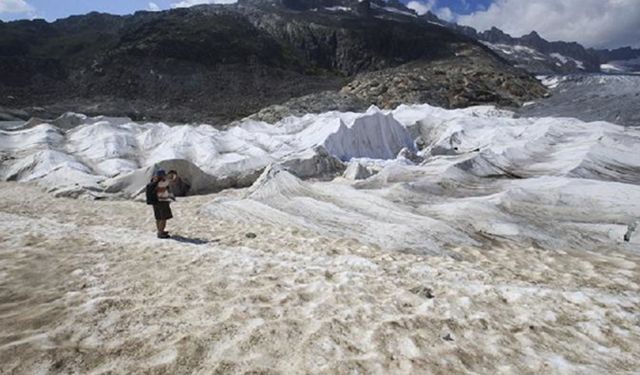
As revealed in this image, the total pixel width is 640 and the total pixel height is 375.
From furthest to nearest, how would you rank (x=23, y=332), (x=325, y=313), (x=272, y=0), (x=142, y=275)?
(x=272, y=0)
(x=142, y=275)
(x=325, y=313)
(x=23, y=332)

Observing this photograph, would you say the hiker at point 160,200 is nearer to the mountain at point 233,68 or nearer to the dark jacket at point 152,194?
the dark jacket at point 152,194

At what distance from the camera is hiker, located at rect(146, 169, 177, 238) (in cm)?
1105

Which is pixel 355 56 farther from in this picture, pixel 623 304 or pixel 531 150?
pixel 623 304

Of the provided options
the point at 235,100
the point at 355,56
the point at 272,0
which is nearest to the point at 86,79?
the point at 235,100

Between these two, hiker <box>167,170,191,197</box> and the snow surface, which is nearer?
the snow surface

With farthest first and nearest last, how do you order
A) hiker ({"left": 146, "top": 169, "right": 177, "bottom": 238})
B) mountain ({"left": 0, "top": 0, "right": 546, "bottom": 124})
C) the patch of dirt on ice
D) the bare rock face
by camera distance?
the bare rock face → mountain ({"left": 0, "top": 0, "right": 546, "bottom": 124}) → hiker ({"left": 146, "top": 169, "right": 177, "bottom": 238}) → the patch of dirt on ice

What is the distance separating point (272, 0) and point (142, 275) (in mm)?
203846

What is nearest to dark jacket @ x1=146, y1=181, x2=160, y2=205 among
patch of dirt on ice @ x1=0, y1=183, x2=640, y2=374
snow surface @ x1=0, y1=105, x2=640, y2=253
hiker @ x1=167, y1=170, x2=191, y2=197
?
patch of dirt on ice @ x1=0, y1=183, x2=640, y2=374

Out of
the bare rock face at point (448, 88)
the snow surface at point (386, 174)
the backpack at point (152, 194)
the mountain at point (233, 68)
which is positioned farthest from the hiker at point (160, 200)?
the bare rock face at point (448, 88)

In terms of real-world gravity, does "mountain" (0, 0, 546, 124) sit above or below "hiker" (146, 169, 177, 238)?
above

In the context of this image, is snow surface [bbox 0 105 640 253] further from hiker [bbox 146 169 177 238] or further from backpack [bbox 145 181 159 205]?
backpack [bbox 145 181 159 205]

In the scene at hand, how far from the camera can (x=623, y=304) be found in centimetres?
704

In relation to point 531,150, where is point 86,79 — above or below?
above

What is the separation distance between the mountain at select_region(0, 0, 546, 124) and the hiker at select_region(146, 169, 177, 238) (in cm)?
4017
